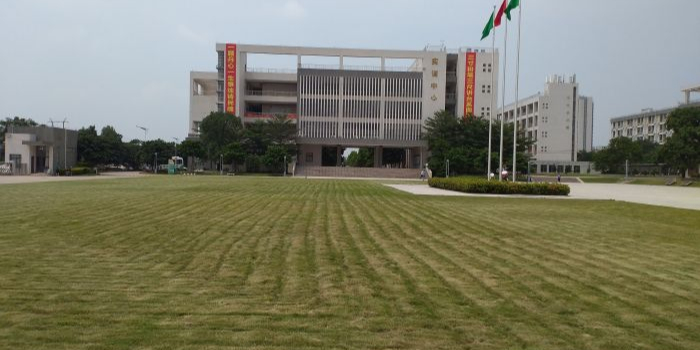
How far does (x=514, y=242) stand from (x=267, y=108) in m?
78.1

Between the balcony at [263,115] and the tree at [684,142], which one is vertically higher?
the balcony at [263,115]

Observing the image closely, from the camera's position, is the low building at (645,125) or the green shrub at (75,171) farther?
the low building at (645,125)

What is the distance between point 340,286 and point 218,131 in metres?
67.5

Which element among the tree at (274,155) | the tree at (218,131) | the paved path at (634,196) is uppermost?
the tree at (218,131)

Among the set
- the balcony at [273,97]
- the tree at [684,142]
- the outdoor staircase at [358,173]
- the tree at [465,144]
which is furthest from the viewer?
the balcony at [273,97]

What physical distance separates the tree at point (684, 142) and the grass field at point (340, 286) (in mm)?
57647

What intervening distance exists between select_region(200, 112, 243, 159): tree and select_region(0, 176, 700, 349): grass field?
60.1m

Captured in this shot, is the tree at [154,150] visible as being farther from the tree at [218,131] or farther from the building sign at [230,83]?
the building sign at [230,83]

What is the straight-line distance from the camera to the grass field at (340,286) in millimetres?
4520

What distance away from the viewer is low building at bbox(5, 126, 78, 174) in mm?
60500

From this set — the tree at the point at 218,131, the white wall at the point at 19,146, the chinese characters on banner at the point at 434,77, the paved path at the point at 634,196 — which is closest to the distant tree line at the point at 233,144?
the tree at the point at 218,131

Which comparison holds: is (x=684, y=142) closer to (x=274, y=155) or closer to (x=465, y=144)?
(x=465, y=144)

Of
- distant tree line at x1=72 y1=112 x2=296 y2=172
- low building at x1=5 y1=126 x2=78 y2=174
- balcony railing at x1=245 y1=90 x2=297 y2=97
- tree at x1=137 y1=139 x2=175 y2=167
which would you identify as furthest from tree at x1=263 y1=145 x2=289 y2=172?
low building at x1=5 y1=126 x2=78 y2=174

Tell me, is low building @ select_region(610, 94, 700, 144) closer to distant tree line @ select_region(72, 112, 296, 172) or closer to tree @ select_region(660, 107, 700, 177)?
tree @ select_region(660, 107, 700, 177)
